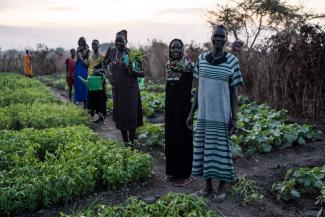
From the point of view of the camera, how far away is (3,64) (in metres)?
32.4

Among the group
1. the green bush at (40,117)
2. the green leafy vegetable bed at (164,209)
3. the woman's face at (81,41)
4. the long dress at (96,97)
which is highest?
the woman's face at (81,41)

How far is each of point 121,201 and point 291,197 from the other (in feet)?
6.65

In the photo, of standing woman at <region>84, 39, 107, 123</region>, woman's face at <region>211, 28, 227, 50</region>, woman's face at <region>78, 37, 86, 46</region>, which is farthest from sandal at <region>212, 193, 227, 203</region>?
woman's face at <region>78, 37, 86, 46</region>

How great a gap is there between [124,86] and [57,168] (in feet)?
6.82

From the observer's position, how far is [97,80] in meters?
9.90

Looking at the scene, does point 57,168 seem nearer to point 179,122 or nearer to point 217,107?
point 179,122

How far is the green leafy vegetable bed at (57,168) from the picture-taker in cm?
488

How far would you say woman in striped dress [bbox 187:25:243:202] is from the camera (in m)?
4.90

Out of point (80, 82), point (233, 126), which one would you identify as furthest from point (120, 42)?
point (80, 82)

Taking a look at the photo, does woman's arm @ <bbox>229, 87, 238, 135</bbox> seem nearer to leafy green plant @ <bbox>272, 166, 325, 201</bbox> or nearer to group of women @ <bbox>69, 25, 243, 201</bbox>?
group of women @ <bbox>69, 25, 243, 201</bbox>

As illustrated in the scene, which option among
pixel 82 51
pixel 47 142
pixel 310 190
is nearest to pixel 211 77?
pixel 310 190

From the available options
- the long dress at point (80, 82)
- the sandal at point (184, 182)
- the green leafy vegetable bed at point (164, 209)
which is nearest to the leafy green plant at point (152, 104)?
the long dress at point (80, 82)

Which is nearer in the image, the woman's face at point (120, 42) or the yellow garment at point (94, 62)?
the woman's face at point (120, 42)

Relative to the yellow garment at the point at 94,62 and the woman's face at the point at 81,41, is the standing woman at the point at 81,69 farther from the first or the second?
the yellow garment at the point at 94,62
